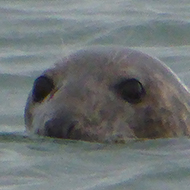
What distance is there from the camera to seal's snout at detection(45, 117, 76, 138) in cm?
627

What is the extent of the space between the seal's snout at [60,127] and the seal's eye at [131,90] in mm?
491

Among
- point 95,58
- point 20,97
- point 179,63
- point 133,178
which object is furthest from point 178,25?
point 133,178

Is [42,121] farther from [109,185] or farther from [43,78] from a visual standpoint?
[109,185]

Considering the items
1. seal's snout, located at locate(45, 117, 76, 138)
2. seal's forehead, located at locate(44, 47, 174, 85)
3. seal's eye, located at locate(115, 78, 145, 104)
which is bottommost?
seal's snout, located at locate(45, 117, 76, 138)

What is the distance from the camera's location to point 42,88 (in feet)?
22.1

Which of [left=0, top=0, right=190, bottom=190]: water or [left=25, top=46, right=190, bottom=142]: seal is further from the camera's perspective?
[left=25, top=46, right=190, bottom=142]: seal

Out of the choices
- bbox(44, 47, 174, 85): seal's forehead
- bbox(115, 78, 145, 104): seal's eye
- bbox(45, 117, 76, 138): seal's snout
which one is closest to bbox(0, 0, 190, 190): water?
bbox(45, 117, 76, 138): seal's snout

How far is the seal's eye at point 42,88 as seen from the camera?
6.70 m

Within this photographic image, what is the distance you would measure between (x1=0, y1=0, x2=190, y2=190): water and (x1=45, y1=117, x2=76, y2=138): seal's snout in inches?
3.1

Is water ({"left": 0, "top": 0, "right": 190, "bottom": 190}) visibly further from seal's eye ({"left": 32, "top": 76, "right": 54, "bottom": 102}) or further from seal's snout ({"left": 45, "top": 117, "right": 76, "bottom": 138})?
seal's eye ({"left": 32, "top": 76, "right": 54, "bottom": 102})

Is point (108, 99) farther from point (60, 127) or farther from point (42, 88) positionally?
point (42, 88)

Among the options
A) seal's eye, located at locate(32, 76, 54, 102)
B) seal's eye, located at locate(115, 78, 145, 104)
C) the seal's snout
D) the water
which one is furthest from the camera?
seal's eye, located at locate(32, 76, 54, 102)

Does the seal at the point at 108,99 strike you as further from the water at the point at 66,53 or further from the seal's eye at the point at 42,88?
the water at the point at 66,53

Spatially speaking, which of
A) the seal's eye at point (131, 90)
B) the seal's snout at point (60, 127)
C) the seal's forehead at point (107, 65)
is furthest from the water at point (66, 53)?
the seal's forehead at point (107, 65)
